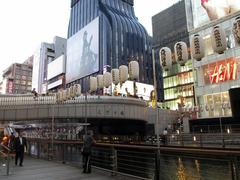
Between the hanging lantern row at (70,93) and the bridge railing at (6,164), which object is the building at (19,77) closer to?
the hanging lantern row at (70,93)

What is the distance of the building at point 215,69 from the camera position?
36.4m

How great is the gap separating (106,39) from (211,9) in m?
37.6

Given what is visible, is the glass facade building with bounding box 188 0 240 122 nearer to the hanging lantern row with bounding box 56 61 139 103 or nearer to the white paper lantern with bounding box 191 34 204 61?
the hanging lantern row with bounding box 56 61 139 103

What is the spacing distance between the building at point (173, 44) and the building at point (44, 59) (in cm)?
4543

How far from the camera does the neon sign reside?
121 feet

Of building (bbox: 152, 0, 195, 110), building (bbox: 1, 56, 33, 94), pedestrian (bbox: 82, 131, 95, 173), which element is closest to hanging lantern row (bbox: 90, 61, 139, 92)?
pedestrian (bbox: 82, 131, 95, 173)

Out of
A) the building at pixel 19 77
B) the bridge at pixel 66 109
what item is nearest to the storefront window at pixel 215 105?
the bridge at pixel 66 109

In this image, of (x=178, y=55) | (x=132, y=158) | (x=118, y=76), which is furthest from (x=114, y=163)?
(x=118, y=76)

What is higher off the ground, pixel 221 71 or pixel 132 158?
pixel 221 71

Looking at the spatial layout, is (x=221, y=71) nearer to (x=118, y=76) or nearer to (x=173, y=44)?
(x=118, y=76)

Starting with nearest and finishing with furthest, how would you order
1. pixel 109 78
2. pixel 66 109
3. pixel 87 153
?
pixel 87 153, pixel 109 78, pixel 66 109

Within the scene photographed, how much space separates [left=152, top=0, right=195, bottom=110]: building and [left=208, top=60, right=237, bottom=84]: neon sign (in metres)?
24.6

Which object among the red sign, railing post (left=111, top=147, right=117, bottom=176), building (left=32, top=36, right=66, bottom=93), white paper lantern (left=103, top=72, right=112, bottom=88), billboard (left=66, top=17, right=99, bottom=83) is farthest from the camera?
building (left=32, top=36, right=66, bottom=93)

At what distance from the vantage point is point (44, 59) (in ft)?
356
